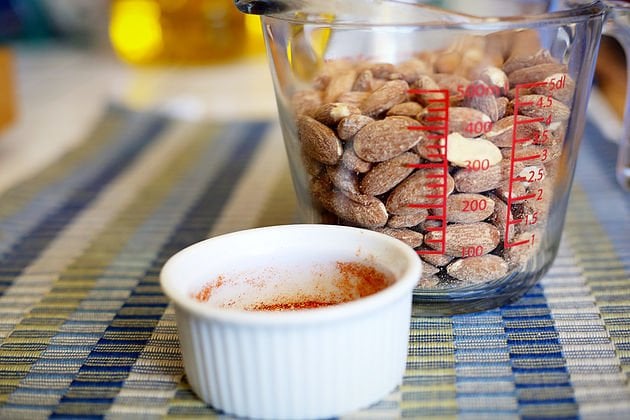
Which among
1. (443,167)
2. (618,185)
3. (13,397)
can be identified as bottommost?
(618,185)

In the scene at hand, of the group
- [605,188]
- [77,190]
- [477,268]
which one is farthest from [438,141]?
[77,190]

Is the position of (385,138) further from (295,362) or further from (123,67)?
(123,67)

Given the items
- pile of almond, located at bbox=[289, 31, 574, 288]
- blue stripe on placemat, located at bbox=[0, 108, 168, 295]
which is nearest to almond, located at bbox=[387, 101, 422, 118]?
pile of almond, located at bbox=[289, 31, 574, 288]

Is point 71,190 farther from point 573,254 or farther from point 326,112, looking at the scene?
point 573,254

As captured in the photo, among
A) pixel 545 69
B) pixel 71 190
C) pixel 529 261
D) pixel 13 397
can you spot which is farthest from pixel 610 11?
pixel 71 190

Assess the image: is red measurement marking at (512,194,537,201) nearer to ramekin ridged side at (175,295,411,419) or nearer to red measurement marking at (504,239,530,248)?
red measurement marking at (504,239,530,248)

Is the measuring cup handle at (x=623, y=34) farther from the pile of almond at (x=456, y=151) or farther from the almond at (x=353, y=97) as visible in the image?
the almond at (x=353, y=97)
